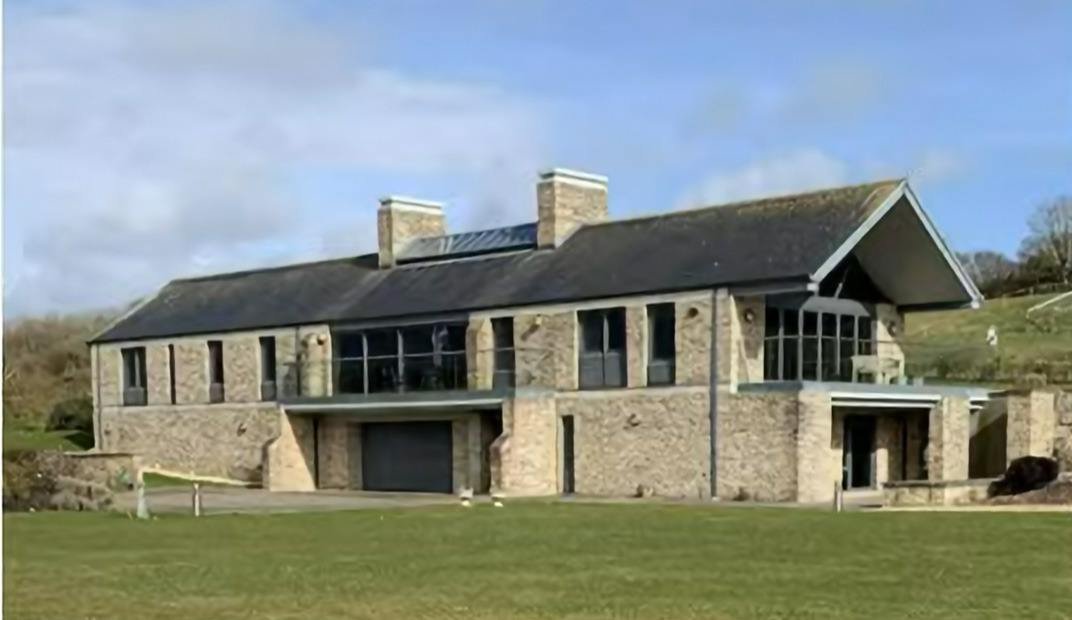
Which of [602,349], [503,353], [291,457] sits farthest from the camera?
[291,457]

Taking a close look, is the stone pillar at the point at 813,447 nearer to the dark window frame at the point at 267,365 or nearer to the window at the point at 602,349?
the window at the point at 602,349

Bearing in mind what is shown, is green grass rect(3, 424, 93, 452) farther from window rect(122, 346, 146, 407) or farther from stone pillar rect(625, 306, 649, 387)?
stone pillar rect(625, 306, 649, 387)

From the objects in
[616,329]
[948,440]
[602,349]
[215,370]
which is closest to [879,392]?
[948,440]

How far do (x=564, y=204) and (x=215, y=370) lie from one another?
1265 cm

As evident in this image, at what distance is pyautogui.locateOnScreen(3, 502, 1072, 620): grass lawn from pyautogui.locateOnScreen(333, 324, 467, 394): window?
14.2 meters

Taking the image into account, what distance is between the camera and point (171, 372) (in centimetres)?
4338

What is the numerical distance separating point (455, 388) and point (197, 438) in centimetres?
1098

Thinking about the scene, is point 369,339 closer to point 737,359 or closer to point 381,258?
point 381,258

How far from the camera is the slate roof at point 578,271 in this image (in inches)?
1227

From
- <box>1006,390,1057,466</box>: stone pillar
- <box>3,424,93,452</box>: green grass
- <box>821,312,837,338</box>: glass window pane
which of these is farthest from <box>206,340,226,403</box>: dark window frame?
<box>1006,390,1057,466</box>: stone pillar

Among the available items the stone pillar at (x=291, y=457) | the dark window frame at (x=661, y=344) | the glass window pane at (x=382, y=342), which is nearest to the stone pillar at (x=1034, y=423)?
the dark window frame at (x=661, y=344)

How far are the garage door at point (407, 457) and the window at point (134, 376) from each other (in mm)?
10030

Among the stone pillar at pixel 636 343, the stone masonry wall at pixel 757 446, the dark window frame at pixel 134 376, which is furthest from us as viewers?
the dark window frame at pixel 134 376

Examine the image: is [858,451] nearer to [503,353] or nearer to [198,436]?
[503,353]
